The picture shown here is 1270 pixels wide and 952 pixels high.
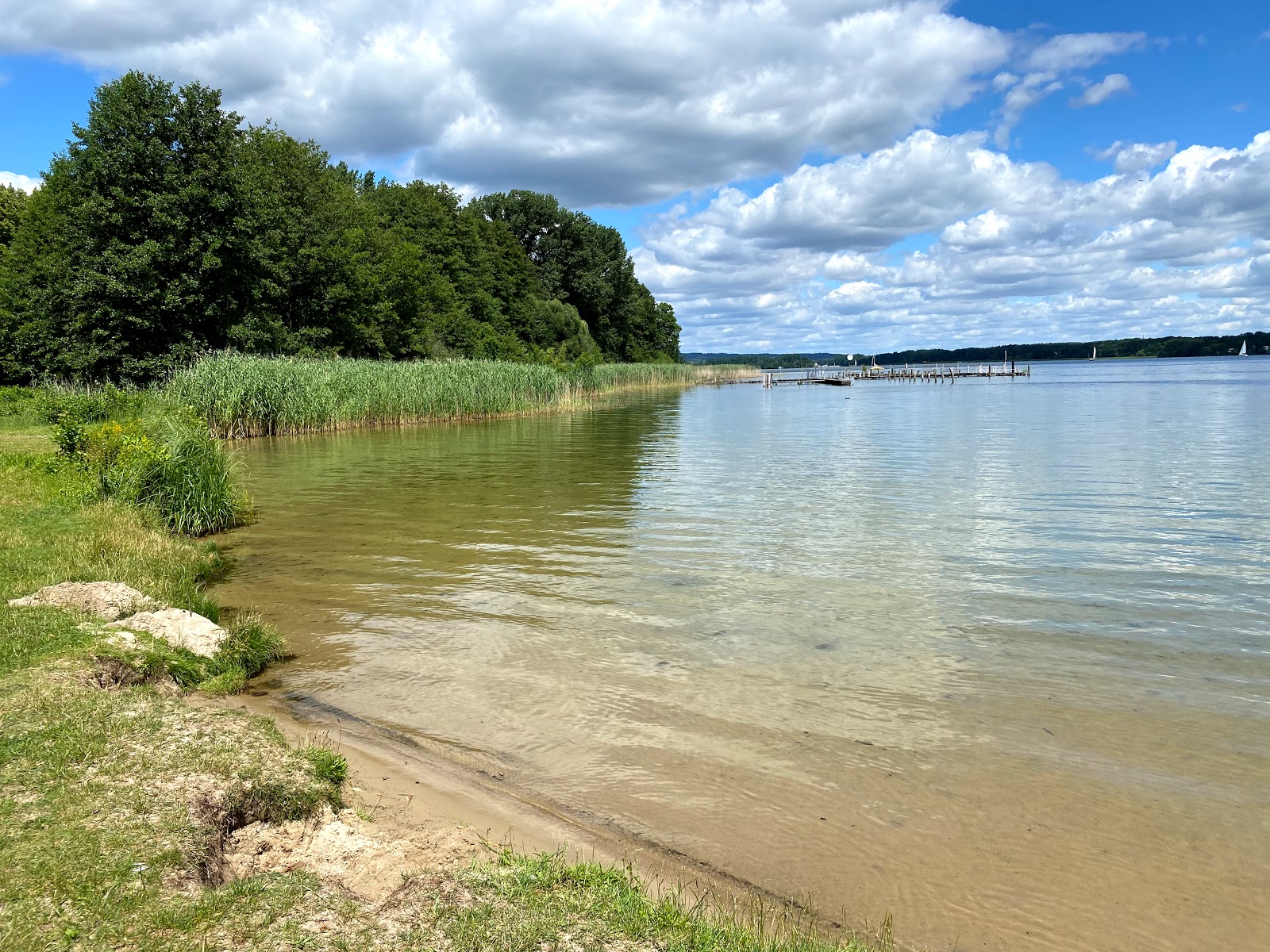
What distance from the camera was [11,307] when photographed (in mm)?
39562

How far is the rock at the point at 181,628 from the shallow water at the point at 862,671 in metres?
0.60

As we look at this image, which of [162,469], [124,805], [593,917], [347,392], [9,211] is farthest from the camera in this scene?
[9,211]

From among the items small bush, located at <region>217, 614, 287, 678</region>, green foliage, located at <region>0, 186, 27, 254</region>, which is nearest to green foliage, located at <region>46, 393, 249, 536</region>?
small bush, located at <region>217, 614, 287, 678</region>

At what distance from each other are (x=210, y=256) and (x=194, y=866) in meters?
35.9

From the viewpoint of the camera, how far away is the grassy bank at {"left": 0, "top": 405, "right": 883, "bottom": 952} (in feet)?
9.68

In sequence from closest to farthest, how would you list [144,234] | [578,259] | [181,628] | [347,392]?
1. [181,628]
2. [347,392]
3. [144,234]
4. [578,259]

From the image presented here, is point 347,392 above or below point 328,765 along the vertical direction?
above

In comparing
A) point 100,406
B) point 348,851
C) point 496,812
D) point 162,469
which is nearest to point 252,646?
point 496,812

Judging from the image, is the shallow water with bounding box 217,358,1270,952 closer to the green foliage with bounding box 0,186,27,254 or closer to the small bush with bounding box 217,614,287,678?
the small bush with bounding box 217,614,287,678

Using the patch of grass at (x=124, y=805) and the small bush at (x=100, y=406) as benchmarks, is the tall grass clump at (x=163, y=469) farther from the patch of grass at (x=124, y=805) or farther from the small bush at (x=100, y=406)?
the patch of grass at (x=124, y=805)

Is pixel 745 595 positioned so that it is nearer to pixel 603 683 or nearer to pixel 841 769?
pixel 603 683

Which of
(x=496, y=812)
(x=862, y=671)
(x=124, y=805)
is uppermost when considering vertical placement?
(x=124, y=805)

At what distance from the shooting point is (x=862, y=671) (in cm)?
669

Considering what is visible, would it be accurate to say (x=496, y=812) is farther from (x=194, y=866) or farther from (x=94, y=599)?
(x=94, y=599)
